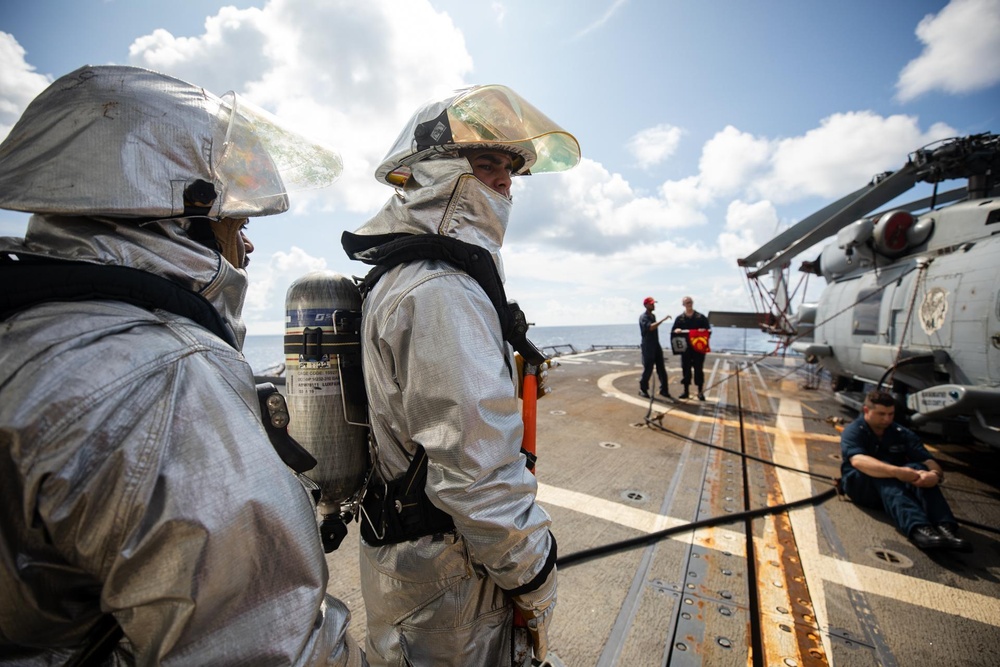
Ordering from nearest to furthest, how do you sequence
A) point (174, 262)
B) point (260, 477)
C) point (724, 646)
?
1. point (260, 477)
2. point (174, 262)
3. point (724, 646)

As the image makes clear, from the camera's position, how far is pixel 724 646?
7.77ft

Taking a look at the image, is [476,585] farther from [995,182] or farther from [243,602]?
[995,182]

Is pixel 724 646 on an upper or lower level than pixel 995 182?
lower

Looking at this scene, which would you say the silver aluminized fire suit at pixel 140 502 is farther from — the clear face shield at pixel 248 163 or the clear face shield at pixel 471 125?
the clear face shield at pixel 471 125

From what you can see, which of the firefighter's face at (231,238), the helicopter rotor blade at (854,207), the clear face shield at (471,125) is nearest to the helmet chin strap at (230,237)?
the firefighter's face at (231,238)

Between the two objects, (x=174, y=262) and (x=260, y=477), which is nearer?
(x=260, y=477)

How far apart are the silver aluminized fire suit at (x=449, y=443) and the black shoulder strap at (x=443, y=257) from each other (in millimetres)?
52

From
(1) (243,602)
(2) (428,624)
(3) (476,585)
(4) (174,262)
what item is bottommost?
(2) (428,624)

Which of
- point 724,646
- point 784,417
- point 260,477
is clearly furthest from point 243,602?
point 784,417

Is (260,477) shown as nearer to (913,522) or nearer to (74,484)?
(74,484)

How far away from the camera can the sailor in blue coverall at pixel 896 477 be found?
339 cm

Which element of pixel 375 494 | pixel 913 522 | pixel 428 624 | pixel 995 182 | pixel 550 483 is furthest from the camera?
pixel 995 182

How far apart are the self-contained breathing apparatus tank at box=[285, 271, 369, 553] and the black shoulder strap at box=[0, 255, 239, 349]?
85 cm

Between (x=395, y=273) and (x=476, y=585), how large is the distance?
1.29 metres
